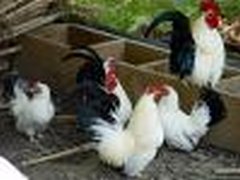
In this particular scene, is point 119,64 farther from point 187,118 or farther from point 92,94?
point 187,118

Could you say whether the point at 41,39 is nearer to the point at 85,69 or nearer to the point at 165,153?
the point at 85,69

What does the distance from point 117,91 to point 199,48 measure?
25.0 inches

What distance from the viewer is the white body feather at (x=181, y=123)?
482 cm

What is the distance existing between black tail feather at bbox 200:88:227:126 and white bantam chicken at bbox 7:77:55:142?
3.05 feet

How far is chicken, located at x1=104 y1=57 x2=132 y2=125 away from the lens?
15.9 ft

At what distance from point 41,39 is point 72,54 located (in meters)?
A: 0.51

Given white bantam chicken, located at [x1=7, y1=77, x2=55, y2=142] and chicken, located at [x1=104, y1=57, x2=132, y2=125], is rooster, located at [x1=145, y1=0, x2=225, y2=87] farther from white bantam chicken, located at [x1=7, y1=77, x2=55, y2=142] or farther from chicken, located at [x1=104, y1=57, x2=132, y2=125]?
white bantam chicken, located at [x1=7, y1=77, x2=55, y2=142]

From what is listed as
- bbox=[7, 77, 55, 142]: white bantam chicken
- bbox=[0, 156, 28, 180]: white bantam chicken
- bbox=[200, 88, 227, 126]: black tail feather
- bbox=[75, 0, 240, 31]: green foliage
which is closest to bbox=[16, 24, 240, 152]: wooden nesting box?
bbox=[200, 88, 227, 126]: black tail feather

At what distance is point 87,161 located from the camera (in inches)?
187

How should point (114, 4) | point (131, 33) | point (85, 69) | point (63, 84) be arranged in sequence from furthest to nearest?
point (114, 4)
point (131, 33)
point (63, 84)
point (85, 69)

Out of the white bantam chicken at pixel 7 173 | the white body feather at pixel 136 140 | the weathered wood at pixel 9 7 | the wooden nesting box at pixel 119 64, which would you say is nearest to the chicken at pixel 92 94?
the white body feather at pixel 136 140

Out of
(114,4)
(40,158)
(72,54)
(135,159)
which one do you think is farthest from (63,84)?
(114,4)

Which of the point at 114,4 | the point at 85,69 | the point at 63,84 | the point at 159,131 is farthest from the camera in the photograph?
the point at 114,4

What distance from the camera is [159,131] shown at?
440 centimetres
